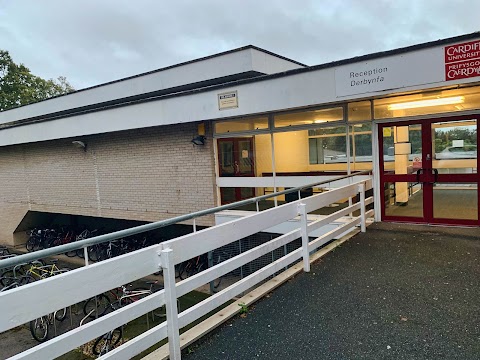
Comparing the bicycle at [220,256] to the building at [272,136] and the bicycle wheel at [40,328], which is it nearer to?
the building at [272,136]

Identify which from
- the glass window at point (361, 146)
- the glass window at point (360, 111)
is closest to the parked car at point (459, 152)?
the glass window at point (361, 146)

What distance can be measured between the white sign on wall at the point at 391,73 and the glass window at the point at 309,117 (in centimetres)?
117

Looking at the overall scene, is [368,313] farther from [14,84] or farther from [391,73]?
[14,84]

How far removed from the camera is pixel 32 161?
1516cm

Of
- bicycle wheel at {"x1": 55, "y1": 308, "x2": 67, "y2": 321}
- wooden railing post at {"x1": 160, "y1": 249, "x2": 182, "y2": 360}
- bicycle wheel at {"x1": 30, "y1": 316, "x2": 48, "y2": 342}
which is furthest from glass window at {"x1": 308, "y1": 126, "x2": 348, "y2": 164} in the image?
bicycle wheel at {"x1": 30, "y1": 316, "x2": 48, "y2": 342}

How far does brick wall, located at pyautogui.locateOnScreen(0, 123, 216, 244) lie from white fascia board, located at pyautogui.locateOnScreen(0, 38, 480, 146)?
77 centimetres

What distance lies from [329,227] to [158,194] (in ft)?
18.4

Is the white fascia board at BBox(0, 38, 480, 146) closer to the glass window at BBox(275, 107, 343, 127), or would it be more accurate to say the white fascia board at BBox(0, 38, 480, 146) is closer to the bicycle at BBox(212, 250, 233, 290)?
the glass window at BBox(275, 107, 343, 127)

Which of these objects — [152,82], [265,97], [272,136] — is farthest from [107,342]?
[152,82]

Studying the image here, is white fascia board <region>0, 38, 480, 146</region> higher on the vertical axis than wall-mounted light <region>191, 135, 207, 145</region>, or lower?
higher

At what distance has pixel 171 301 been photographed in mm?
2820

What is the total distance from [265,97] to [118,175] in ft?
21.6

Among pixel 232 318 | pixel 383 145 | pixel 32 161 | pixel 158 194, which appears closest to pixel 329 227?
pixel 383 145

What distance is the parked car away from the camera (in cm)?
659
